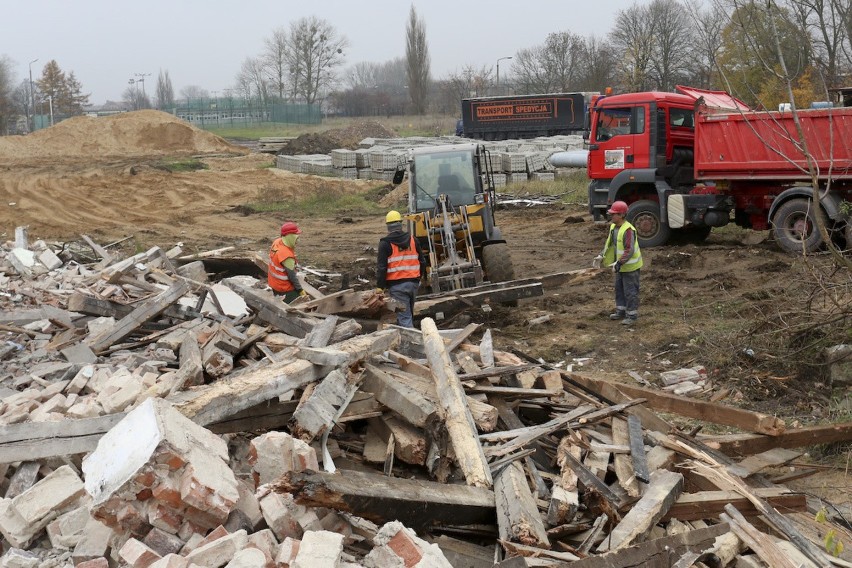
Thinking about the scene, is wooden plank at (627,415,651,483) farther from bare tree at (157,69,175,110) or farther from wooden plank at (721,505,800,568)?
bare tree at (157,69,175,110)

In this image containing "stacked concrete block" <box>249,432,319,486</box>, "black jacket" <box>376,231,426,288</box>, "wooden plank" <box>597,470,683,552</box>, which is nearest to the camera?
"wooden plank" <box>597,470,683,552</box>

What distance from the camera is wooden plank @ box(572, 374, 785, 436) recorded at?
6.42 meters

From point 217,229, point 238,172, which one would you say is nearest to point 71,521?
point 217,229

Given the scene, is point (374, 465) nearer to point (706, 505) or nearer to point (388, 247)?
point (706, 505)

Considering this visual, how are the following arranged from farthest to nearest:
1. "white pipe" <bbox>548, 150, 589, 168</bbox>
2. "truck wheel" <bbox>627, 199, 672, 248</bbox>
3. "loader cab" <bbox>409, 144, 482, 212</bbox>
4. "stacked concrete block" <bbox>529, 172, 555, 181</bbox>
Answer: "stacked concrete block" <bbox>529, 172, 555, 181</bbox>, "white pipe" <bbox>548, 150, 589, 168</bbox>, "truck wheel" <bbox>627, 199, 672, 248</bbox>, "loader cab" <bbox>409, 144, 482, 212</bbox>

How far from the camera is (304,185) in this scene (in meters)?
28.6

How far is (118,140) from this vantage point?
45.4 meters

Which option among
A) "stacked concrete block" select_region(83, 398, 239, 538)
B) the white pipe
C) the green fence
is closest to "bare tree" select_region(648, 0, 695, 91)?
the white pipe

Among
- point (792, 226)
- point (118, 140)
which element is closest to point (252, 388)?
point (792, 226)

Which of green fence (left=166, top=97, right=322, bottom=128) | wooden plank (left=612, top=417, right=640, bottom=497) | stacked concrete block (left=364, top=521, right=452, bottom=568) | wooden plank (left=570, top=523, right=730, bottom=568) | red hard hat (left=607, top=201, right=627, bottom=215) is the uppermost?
green fence (left=166, top=97, right=322, bottom=128)

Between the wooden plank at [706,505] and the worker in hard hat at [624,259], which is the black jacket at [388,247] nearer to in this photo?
the worker in hard hat at [624,259]

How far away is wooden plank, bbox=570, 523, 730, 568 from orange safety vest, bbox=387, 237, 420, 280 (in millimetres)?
5918

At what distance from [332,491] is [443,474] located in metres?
1.17

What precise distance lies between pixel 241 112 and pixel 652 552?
76286 mm
